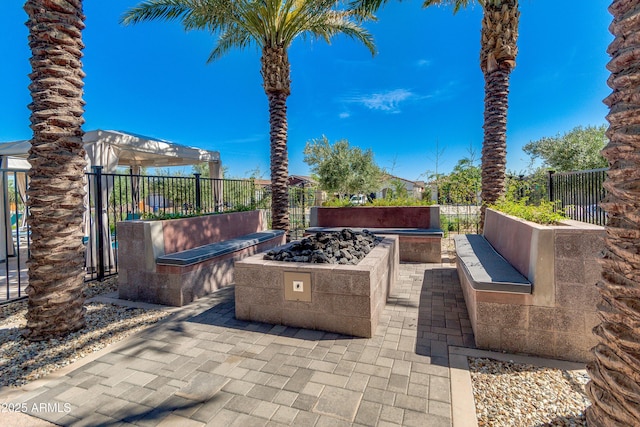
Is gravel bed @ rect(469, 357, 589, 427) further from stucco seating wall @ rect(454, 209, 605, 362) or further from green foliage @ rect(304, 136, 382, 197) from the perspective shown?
green foliage @ rect(304, 136, 382, 197)

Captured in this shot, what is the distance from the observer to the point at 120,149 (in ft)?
20.4

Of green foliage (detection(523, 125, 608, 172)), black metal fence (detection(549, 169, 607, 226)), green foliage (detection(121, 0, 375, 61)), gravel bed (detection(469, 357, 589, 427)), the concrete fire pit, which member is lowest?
gravel bed (detection(469, 357, 589, 427))

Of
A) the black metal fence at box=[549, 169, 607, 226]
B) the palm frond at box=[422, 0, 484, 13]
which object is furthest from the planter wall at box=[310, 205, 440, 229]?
the palm frond at box=[422, 0, 484, 13]

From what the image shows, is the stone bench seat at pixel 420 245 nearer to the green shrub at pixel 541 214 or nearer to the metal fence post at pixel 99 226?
the green shrub at pixel 541 214

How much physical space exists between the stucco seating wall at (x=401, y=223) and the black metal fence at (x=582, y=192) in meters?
2.41

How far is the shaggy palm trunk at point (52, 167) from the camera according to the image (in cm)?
313

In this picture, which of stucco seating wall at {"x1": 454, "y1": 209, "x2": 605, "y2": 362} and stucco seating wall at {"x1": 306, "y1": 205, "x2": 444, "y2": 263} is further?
stucco seating wall at {"x1": 306, "y1": 205, "x2": 444, "y2": 263}

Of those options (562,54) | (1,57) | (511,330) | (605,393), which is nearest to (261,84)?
(511,330)

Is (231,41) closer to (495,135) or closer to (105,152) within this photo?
(105,152)

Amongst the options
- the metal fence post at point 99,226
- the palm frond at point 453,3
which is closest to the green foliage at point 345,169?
the palm frond at point 453,3

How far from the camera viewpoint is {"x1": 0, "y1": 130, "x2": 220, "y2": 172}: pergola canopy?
5.60 meters

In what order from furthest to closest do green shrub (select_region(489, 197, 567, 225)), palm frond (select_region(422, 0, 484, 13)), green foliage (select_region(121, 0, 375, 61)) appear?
1. palm frond (select_region(422, 0, 484, 13))
2. green foliage (select_region(121, 0, 375, 61))
3. green shrub (select_region(489, 197, 567, 225))

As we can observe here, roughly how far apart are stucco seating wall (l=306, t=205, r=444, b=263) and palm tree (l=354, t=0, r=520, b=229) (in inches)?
54.5

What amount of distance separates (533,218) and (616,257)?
2.54m
